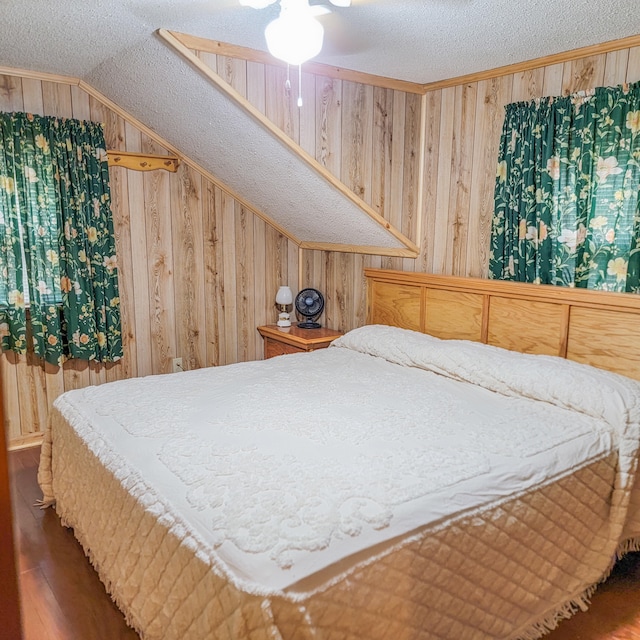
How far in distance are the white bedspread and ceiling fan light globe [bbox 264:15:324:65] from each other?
1.34m

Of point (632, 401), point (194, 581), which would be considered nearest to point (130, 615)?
point (194, 581)

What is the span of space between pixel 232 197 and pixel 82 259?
1.10 m

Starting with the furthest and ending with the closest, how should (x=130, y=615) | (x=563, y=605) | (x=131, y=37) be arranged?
1. (x=131, y=37)
2. (x=563, y=605)
3. (x=130, y=615)

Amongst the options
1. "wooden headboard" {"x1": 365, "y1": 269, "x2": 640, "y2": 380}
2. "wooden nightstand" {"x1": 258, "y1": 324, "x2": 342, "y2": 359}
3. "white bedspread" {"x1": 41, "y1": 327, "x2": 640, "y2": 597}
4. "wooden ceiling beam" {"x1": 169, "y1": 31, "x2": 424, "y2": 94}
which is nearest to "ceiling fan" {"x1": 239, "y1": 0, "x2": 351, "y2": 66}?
"wooden ceiling beam" {"x1": 169, "y1": 31, "x2": 424, "y2": 94}

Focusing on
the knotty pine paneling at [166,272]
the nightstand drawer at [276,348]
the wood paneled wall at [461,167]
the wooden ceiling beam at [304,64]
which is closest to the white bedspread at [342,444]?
the wood paneled wall at [461,167]

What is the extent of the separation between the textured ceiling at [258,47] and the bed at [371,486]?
3.64ft

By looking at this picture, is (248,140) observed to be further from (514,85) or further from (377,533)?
(377,533)

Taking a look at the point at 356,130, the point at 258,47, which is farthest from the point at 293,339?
the point at 258,47

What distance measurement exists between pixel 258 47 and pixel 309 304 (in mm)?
1821

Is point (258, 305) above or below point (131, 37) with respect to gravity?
below

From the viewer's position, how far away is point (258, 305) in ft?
13.8

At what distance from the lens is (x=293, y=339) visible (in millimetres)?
3758

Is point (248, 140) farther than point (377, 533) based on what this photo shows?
Yes

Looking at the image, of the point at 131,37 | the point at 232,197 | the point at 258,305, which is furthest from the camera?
the point at 258,305
